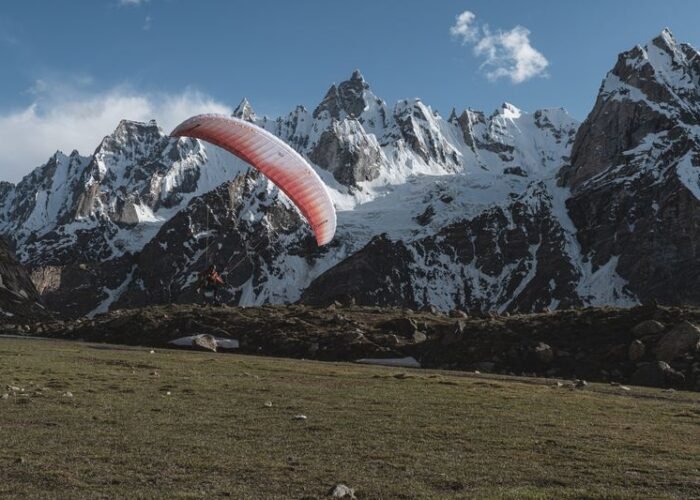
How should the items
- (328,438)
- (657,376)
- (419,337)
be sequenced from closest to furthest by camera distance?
1. (328,438)
2. (657,376)
3. (419,337)

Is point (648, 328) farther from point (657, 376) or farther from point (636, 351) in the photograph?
point (657, 376)

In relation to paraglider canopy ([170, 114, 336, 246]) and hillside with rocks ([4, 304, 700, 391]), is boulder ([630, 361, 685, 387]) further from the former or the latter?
paraglider canopy ([170, 114, 336, 246])

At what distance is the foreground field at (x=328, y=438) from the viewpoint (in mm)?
12070

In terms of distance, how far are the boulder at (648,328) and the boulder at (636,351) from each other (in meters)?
1.59

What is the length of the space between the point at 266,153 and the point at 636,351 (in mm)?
20636

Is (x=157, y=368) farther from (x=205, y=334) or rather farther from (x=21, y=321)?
(x=21, y=321)

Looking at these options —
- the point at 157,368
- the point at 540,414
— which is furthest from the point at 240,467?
the point at 157,368

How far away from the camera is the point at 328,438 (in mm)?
16078

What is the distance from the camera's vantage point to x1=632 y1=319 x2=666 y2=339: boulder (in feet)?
119

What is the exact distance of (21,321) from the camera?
107 metres

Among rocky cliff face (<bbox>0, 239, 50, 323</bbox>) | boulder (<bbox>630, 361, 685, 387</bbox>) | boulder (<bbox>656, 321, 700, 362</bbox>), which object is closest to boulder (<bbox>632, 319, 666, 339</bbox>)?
boulder (<bbox>656, 321, 700, 362</bbox>)

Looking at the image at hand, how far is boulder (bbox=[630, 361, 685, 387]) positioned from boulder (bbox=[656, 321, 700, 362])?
1194 millimetres

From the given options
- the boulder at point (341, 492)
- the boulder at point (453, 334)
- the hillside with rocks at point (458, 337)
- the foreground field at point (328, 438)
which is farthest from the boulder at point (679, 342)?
the boulder at point (341, 492)

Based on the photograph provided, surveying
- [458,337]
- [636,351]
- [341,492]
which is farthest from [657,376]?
[341,492]
